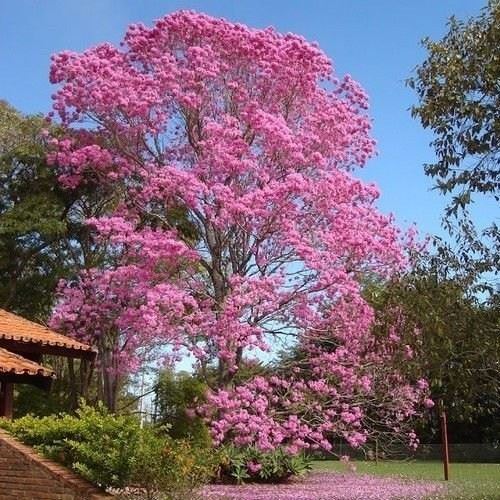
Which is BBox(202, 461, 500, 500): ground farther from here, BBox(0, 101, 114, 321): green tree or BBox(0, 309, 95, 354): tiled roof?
BBox(0, 101, 114, 321): green tree

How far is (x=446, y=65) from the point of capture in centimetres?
910

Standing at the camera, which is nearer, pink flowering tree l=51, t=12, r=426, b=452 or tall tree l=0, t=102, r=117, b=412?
pink flowering tree l=51, t=12, r=426, b=452

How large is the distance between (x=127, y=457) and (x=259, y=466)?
9.65 meters

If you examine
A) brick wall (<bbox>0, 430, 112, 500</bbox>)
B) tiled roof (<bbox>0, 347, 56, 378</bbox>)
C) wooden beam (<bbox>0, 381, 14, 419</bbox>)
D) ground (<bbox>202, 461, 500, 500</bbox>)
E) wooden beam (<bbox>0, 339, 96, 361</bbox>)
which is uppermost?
wooden beam (<bbox>0, 339, 96, 361</bbox>)

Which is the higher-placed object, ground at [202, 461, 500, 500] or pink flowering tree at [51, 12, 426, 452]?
pink flowering tree at [51, 12, 426, 452]

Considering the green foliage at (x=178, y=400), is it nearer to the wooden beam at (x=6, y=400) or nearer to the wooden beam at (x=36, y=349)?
the wooden beam at (x=36, y=349)

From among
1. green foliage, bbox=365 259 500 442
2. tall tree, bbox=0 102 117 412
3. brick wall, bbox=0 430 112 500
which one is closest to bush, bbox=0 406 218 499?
brick wall, bbox=0 430 112 500

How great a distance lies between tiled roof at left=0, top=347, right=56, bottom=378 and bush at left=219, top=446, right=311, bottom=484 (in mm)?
6673

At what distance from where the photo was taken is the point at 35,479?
341 inches

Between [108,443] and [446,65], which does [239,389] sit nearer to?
[108,443]

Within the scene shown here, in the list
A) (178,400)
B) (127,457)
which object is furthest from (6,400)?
(178,400)

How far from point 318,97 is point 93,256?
956 centimetres

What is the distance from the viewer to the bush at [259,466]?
17.3 metres

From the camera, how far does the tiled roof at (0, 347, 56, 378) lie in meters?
10.5
